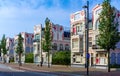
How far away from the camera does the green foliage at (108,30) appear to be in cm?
4962

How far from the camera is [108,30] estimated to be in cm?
4988

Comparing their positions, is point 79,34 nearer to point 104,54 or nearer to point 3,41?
point 104,54

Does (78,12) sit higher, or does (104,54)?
(78,12)

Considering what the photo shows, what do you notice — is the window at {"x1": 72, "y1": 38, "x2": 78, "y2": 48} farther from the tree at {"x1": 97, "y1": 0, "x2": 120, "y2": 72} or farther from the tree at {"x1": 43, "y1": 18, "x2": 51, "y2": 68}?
the tree at {"x1": 97, "y1": 0, "x2": 120, "y2": 72}

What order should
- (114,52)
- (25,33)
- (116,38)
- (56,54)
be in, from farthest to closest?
1. (25,33)
2. (56,54)
3. (114,52)
4. (116,38)

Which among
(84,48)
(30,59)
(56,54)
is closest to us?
(84,48)

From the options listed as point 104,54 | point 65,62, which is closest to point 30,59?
point 65,62

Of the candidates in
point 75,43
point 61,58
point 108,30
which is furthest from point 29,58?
point 108,30


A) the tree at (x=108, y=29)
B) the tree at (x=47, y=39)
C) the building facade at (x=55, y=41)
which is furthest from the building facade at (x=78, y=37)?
the tree at (x=108, y=29)

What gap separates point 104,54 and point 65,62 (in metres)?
18.1

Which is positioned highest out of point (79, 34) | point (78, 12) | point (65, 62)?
point (78, 12)

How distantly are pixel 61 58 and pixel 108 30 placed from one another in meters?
35.1

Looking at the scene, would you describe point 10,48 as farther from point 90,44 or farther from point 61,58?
point 90,44

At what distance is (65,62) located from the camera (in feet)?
271
